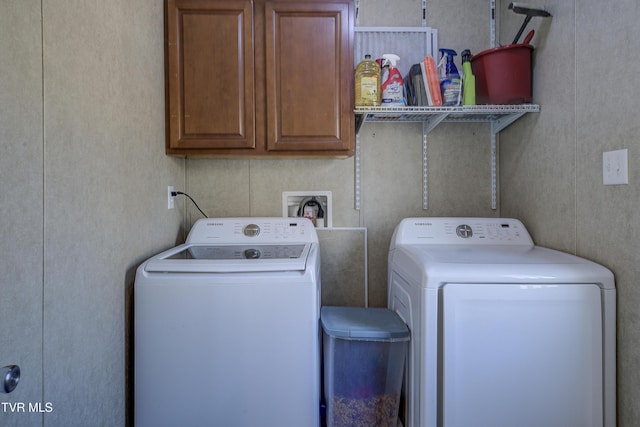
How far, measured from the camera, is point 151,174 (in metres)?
1.42

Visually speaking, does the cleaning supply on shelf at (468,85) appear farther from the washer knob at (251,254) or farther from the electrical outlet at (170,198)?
the electrical outlet at (170,198)

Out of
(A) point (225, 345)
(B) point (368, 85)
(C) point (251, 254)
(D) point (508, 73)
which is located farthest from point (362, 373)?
(D) point (508, 73)

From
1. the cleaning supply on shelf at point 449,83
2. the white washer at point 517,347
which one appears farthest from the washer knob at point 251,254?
the cleaning supply on shelf at point 449,83

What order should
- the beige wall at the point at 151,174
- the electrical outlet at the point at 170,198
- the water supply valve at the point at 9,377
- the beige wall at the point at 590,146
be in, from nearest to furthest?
the water supply valve at the point at 9,377 < the beige wall at the point at 151,174 < the beige wall at the point at 590,146 < the electrical outlet at the point at 170,198

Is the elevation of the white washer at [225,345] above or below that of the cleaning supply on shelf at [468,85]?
below

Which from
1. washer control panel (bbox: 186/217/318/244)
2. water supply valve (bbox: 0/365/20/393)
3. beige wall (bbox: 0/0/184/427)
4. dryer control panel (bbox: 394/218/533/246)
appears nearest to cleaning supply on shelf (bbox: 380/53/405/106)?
dryer control panel (bbox: 394/218/533/246)

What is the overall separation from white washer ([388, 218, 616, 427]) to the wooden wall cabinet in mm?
944

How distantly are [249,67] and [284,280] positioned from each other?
114cm

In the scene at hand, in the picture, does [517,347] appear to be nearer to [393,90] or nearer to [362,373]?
[362,373]

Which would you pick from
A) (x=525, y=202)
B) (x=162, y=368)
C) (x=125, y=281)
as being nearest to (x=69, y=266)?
(x=125, y=281)

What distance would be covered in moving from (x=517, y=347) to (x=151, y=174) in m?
1.73

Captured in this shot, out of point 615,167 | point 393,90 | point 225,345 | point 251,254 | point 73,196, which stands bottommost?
point 225,345

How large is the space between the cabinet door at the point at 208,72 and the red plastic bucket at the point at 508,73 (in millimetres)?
1258

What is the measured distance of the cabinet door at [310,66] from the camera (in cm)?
150
